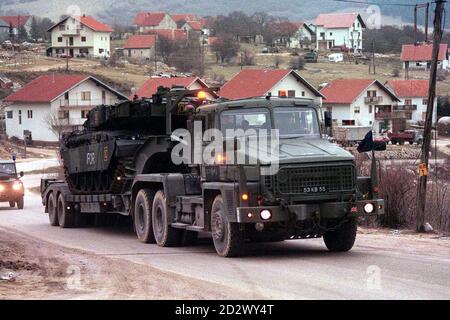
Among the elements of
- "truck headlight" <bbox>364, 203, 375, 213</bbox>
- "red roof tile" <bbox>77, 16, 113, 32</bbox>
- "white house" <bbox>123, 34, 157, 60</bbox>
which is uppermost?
"red roof tile" <bbox>77, 16, 113, 32</bbox>

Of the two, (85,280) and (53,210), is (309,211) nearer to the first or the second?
(85,280)

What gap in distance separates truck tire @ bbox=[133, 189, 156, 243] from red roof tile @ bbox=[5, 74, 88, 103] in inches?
2743

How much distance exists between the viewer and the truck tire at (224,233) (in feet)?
56.4

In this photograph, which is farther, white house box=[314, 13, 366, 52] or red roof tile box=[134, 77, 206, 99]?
white house box=[314, 13, 366, 52]

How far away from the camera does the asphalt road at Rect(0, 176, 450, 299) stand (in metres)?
13.2

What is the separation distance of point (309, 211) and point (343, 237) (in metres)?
1.79

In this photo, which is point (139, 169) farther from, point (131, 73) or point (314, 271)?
point (131, 73)

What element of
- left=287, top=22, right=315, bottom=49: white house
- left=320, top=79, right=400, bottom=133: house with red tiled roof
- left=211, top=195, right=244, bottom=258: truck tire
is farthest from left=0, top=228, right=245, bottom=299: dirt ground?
left=287, top=22, right=315, bottom=49: white house

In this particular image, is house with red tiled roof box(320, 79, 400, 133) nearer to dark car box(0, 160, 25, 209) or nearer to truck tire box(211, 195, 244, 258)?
dark car box(0, 160, 25, 209)

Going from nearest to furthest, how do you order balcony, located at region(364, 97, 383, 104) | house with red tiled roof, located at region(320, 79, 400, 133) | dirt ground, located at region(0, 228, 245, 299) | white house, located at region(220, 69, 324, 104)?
dirt ground, located at region(0, 228, 245, 299), white house, located at region(220, 69, 324, 104), house with red tiled roof, located at region(320, 79, 400, 133), balcony, located at region(364, 97, 383, 104)

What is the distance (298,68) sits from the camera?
123 m

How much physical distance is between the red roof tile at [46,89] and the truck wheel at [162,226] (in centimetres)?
7093

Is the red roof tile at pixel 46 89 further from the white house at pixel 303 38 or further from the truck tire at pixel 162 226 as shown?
the white house at pixel 303 38

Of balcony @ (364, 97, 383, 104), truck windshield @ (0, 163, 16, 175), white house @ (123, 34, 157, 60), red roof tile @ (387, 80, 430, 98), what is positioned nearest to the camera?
truck windshield @ (0, 163, 16, 175)
